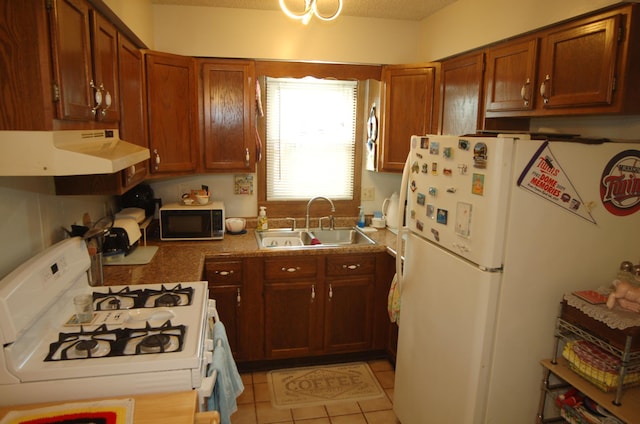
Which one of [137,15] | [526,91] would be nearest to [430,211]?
[526,91]

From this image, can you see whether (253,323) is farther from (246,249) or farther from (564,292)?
(564,292)

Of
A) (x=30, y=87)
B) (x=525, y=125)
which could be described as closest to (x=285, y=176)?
(x=525, y=125)

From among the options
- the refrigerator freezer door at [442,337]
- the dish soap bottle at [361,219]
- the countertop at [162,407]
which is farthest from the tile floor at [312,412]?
the countertop at [162,407]

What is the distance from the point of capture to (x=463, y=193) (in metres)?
1.84

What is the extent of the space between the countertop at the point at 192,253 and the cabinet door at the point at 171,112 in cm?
52

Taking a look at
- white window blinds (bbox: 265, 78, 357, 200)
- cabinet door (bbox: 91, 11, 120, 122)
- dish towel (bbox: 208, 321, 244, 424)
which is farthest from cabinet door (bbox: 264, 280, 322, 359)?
cabinet door (bbox: 91, 11, 120, 122)

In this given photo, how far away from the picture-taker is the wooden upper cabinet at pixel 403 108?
122 inches

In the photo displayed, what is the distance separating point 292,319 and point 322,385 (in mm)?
471

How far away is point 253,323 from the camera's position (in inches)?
119

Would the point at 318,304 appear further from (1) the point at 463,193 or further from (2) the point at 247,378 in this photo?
(1) the point at 463,193

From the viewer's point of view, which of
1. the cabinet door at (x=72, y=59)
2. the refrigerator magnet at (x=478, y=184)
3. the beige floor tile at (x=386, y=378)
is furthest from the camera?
the beige floor tile at (x=386, y=378)

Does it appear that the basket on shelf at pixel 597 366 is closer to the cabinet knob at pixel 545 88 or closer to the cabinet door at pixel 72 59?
the cabinet knob at pixel 545 88

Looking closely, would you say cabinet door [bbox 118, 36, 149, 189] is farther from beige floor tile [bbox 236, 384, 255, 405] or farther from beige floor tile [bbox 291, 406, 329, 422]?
beige floor tile [bbox 291, 406, 329, 422]

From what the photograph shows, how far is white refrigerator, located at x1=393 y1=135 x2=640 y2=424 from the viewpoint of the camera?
1682mm
